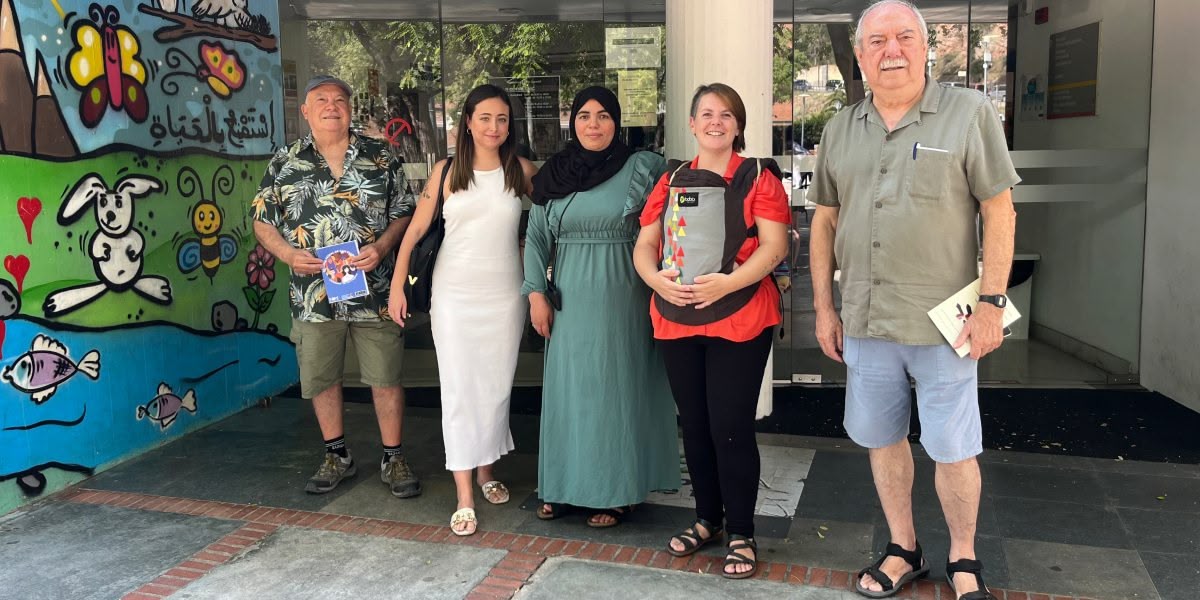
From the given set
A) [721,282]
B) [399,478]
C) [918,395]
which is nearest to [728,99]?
[721,282]

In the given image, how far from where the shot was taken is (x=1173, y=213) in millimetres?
5945

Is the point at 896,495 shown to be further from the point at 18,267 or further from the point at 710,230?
the point at 18,267

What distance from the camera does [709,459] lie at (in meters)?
3.75

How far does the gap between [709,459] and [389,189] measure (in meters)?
1.93

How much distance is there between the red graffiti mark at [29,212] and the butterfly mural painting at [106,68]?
510 millimetres

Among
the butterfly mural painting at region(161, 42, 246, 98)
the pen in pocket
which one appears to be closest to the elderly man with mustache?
the pen in pocket

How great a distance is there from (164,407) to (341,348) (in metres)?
1.30

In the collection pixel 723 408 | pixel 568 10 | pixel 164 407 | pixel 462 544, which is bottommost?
pixel 462 544

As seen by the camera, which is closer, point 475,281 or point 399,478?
point 475,281

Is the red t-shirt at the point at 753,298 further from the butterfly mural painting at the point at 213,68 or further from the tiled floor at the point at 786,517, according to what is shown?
the butterfly mural painting at the point at 213,68

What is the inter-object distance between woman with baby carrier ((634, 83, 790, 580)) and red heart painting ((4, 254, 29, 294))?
2699mm

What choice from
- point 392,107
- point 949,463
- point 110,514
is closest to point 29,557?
point 110,514

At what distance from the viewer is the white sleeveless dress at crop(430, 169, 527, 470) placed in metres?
4.08

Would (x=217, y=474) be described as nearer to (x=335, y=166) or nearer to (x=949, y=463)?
(x=335, y=166)
